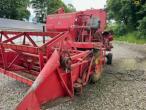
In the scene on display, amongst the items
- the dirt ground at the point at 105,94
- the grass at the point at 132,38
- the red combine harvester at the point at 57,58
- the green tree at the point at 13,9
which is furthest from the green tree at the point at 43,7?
the dirt ground at the point at 105,94

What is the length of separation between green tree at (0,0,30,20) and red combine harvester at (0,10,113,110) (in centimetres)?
3686

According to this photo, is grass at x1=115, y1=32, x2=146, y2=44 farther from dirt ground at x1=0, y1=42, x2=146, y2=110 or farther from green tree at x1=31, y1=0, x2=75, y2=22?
green tree at x1=31, y1=0, x2=75, y2=22

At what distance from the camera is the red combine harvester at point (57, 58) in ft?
13.2

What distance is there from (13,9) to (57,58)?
42.2 m

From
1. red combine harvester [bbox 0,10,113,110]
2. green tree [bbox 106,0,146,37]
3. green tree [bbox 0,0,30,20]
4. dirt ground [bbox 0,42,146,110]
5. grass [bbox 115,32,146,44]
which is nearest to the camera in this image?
red combine harvester [bbox 0,10,113,110]

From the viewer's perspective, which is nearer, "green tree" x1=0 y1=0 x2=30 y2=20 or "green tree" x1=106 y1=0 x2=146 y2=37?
"green tree" x1=106 y1=0 x2=146 y2=37

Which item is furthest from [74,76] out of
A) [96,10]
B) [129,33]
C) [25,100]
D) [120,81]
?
[129,33]

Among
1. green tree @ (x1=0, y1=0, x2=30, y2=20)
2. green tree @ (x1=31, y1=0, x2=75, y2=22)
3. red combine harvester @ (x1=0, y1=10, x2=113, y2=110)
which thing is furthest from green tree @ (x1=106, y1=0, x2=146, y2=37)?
green tree @ (x1=31, y1=0, x2=75, y2=22)

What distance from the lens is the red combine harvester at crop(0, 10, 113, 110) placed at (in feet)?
13.2

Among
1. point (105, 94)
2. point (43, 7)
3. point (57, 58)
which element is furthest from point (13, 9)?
point (57, 58)

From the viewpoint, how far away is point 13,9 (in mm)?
44500

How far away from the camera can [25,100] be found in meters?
3.52

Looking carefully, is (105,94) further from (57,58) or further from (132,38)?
(132,38)

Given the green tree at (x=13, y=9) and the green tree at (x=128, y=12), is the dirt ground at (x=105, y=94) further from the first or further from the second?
the green tree at (x=13, y=9)
